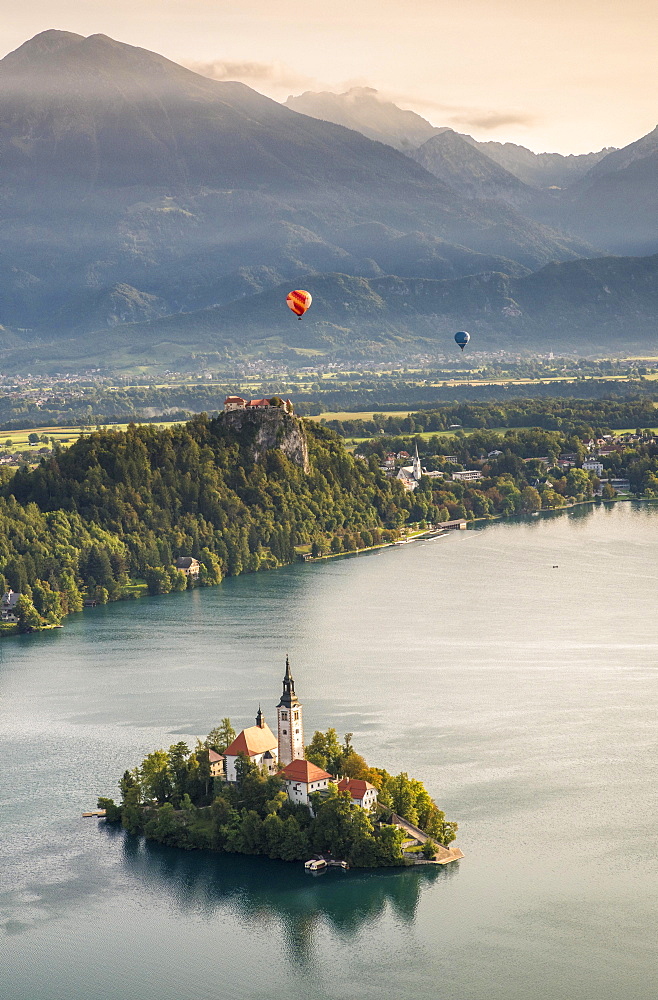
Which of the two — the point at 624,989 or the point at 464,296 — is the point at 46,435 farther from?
the point at 464,296

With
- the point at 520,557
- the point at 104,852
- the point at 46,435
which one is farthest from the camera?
the point at 46,435

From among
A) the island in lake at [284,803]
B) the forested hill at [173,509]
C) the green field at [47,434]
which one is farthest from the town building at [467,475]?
the island in lake at [284,803]

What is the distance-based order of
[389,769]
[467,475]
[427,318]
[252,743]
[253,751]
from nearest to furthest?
[253,751]
[252,743]
[389,769]
[467,475]
[427,318]

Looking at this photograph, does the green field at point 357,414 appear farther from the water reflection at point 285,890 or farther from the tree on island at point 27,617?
the water reflection at point 285,890

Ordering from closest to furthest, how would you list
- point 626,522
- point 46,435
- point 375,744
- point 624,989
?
point 624,989 → point 375,744 → point 626,522 → point 46,435

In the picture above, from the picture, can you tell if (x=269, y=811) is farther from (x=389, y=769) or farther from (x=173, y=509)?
(x=173, y=509)

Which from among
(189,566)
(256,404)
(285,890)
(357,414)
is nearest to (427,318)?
(357,414)

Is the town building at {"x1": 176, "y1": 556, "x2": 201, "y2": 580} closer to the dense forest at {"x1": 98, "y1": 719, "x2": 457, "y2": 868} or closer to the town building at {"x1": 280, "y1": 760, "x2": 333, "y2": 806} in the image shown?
the dense forest at {"x1": 98, "y1": 719, "x2": 457, "y2": 868}

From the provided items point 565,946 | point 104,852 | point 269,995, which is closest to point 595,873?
point 565,946
